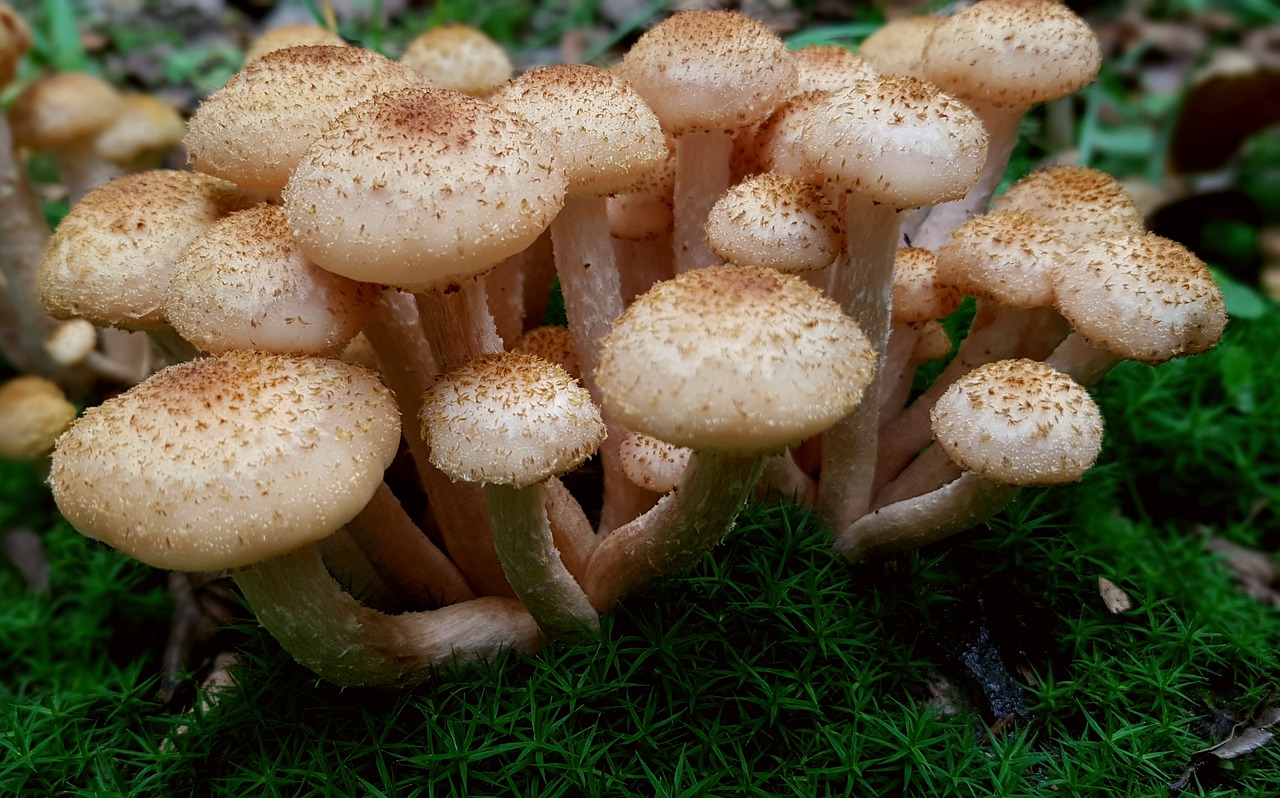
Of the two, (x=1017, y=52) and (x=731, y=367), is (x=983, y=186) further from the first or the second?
(x=731, y=367)

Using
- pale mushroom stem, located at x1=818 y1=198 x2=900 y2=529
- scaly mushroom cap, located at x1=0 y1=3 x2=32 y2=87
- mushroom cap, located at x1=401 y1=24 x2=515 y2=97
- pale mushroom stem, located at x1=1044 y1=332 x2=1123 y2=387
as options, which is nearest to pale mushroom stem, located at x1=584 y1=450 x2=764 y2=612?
pale mushroom stem, located at x1=818 y1=198 x2=900 y2=529

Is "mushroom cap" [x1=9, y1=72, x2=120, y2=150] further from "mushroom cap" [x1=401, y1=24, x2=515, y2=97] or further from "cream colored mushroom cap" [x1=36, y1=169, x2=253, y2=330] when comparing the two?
"cream colored mushroom cap" [x1=36, y1=169, x2=253, y2=330]

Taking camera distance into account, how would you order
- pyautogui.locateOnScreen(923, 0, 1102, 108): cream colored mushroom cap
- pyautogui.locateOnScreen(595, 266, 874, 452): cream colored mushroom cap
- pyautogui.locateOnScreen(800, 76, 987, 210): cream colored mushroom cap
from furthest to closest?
pyautogui.locateOnScreen(923, 0, 1102, 108): cream colored mushroom cap → pyautogui.locateOnScreen(800, 76, 987, 210): cream colored mushroom cap → pyautogui.locateOnScreen(595, 266, 874, 452): cream colored mushroom cap

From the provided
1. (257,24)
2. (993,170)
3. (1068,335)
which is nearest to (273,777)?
(1068,335)

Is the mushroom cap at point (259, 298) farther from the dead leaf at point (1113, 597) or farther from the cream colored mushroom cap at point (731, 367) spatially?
the dead leaf at point (1113, 597)

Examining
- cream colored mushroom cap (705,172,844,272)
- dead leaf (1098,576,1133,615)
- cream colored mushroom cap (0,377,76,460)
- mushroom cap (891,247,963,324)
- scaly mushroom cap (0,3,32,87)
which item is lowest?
dead leaf (1098,576,1133,615)

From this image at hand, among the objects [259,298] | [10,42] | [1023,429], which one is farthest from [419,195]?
[10,42]

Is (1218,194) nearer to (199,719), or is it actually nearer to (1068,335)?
(1068,335)

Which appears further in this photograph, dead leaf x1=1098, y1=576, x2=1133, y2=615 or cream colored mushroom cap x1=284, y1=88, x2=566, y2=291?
dead leaf x1=1098, y1=576, x2=1133, y2=615
